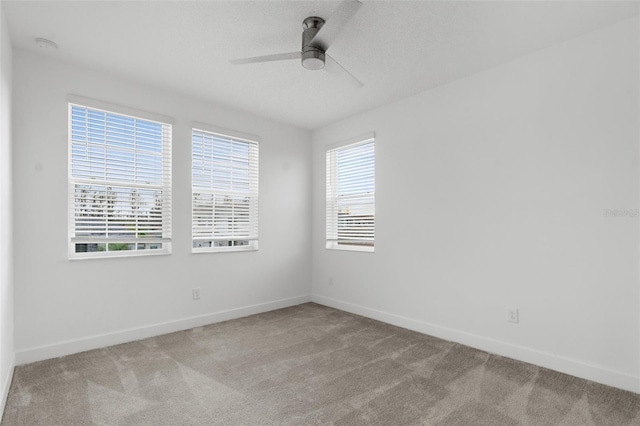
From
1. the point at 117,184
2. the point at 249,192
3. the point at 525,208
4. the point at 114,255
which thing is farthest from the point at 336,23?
the point at 114,255

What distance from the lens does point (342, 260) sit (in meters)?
4.67

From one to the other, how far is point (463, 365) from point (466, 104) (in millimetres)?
2431

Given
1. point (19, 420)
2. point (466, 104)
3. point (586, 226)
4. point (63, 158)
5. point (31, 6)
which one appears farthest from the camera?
point (466, 104)

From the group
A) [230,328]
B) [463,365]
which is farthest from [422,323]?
[230,328]

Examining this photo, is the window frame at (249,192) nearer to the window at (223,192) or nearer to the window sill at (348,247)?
the window at (223,192)

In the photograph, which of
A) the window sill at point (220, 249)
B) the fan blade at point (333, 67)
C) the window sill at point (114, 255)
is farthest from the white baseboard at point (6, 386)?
the fan blade at point (333, 67)

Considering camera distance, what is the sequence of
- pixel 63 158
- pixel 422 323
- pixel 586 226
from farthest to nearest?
pixel 422 323 → pixel 63 158 → pixel 586 226

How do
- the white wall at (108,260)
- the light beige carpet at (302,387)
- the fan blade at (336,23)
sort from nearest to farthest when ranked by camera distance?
the fan blade at (336,23) → the light beige carpet at (302,387) → the white wall at (108,260)

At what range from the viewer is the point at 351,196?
4.58m

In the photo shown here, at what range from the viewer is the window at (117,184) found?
319 centimetres

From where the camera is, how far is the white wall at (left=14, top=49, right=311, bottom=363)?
2885mm

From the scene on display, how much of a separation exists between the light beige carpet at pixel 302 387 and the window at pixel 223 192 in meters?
1.26

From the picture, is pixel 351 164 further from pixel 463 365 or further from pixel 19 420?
Answer: pixel 19 420

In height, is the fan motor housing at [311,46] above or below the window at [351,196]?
above
